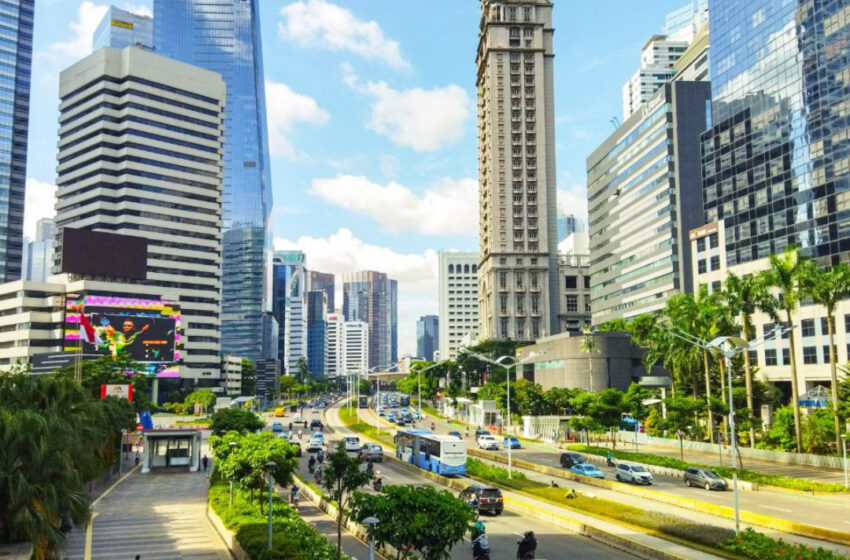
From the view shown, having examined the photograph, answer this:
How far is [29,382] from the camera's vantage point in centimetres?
4619

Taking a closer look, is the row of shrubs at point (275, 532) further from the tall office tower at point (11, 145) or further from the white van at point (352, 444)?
the tall office tower at point (11, 145)

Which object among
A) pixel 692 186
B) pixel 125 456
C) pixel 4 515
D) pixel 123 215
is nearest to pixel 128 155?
pixel 123 215

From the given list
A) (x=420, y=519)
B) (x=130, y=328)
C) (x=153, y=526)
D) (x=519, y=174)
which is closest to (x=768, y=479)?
(x=420, y=519)

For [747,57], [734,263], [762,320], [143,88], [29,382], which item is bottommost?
[29,382]

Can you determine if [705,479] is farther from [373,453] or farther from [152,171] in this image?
[152,171]

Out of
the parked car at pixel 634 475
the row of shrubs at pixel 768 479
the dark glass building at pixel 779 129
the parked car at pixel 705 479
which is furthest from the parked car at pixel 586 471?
the dark glass building at pixel 779 129

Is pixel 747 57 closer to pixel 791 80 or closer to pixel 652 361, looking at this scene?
pixel 791 80

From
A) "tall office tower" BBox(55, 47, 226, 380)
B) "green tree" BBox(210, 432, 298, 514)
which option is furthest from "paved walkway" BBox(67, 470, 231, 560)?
"tall office tower" BBox(55, 47, 226, 380)

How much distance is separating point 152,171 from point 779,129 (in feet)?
473

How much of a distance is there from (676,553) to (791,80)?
3331 inches

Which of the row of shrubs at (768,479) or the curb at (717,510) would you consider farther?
the row of shrubs at (768,479)

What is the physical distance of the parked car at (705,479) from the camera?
53.1 meters

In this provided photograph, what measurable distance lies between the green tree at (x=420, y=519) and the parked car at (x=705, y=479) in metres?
36.4

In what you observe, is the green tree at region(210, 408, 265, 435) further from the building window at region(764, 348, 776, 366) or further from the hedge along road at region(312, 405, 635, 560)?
the building window at region(764, 348, 776, 366)
